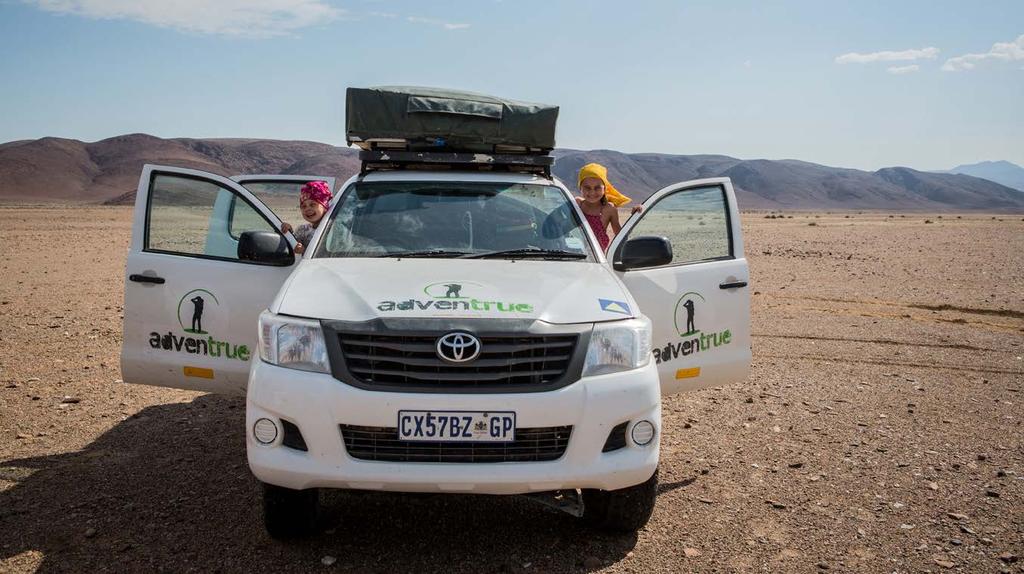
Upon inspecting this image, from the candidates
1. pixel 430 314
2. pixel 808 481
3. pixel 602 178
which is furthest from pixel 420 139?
pixel 808 481

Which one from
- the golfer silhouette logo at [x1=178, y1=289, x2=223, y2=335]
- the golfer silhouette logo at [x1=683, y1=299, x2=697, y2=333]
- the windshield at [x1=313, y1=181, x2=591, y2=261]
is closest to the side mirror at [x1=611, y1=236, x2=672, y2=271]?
the windshield at [x1=313, y1=181, x2=591, y2=261]

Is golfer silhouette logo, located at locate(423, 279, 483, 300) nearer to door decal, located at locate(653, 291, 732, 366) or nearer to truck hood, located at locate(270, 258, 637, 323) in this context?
truck hood, located at locate(270, 258, 637, 323)

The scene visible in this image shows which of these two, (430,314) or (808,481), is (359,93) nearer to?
(430,314)

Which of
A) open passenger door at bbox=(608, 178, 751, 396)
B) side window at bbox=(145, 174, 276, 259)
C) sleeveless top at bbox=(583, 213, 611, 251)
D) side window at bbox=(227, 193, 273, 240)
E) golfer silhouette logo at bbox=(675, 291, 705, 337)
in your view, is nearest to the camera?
open passenger door at bbox=(608, 178, 751, 396)

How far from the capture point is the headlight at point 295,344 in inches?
141

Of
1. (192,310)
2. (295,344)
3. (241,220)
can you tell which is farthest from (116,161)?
(295,344)

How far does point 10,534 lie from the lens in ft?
13.1

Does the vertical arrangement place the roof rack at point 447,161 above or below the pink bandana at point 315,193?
above

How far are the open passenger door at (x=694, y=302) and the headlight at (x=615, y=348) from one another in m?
0.98

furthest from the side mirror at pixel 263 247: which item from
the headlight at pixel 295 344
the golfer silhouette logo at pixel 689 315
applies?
the golfer silhouette logo at pixel 689 315

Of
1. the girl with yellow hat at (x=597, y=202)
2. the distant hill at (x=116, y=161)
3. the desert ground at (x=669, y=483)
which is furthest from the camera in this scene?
the distant hill at (x=116, y=161)

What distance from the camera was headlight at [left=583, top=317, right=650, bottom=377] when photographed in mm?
3674

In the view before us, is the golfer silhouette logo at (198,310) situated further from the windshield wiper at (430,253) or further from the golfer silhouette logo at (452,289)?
the golfer silhouette logo at (452,289)

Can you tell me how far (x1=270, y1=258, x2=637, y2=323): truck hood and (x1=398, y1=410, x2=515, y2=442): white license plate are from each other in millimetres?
415
